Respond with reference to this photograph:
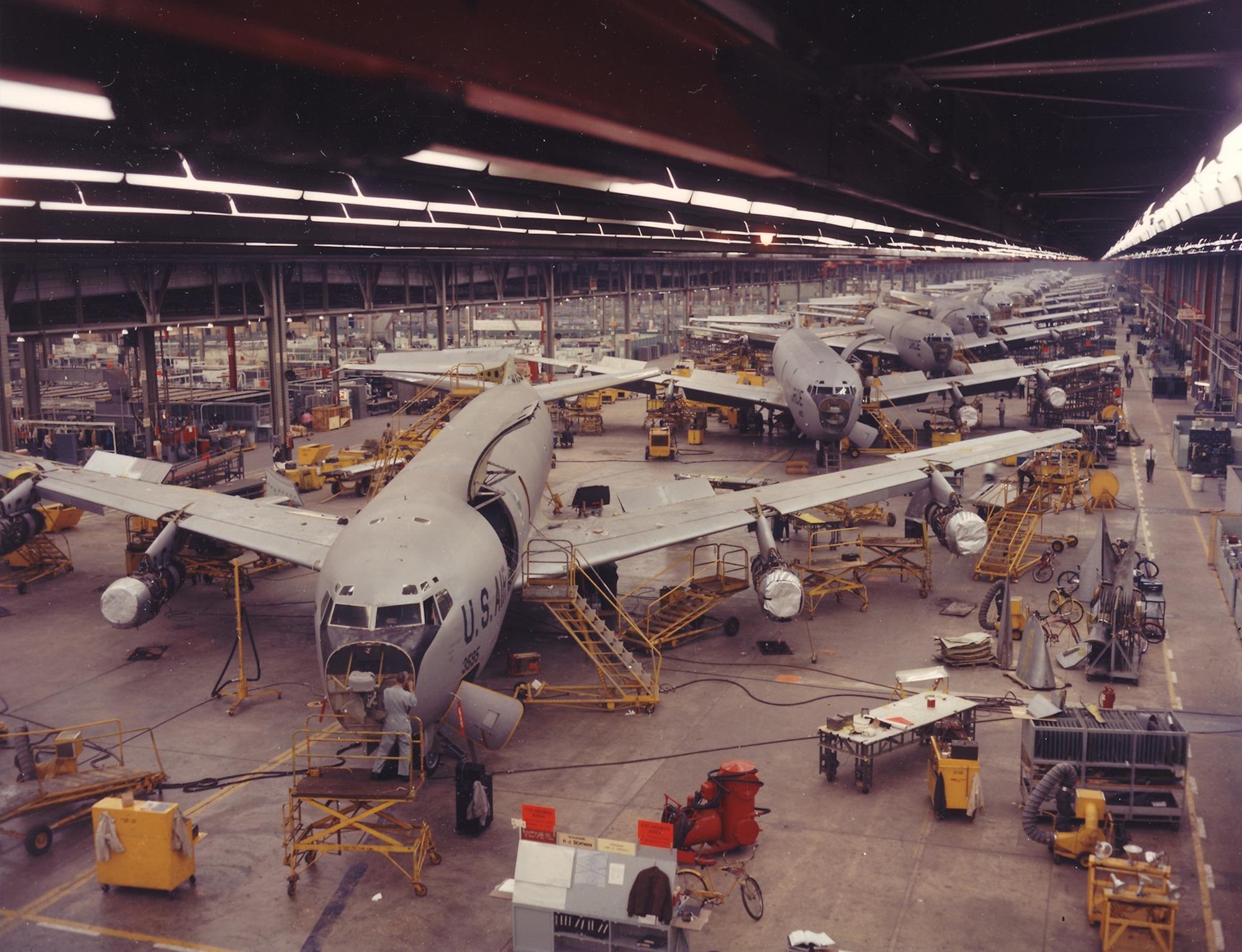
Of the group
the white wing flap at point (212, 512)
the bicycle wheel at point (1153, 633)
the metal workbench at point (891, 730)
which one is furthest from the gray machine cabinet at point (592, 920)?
the bicycle wheel at point (1153, 633)

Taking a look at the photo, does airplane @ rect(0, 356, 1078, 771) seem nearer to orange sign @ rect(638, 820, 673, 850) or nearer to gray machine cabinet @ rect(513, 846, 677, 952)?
gray machine cabinet @ rect(513, 846, 677, 952)

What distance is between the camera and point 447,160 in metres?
10.8

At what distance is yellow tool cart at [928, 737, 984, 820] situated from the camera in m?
20.5

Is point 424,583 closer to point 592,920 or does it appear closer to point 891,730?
point 592,920

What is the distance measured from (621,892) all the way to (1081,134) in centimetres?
1224

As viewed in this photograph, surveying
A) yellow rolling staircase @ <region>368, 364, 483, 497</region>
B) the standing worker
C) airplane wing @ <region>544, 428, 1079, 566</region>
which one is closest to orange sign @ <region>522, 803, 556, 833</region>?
the standing worker

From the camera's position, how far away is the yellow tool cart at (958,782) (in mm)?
20484

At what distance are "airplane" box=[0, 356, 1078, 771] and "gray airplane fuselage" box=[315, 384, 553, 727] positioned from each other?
36 millimetres

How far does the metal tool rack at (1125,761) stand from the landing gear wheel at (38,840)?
1904 centimetres

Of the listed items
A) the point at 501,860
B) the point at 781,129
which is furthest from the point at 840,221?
the point at 501,860

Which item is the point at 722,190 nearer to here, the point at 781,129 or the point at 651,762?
the point at 781,129

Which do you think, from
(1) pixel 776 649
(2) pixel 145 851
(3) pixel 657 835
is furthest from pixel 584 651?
(2) pixel 145 851

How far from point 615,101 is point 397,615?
15.0m

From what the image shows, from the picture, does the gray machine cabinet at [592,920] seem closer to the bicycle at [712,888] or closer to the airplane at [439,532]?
the bicycle at [712,888]
